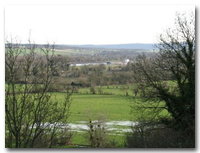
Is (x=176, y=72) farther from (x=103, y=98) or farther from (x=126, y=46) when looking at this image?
(x=103, y=98)

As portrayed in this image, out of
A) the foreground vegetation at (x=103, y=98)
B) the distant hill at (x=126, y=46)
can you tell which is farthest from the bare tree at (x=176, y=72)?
the distant hill at (x=126, y=46)

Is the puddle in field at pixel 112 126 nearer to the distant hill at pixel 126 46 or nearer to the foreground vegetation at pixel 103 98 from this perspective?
the foreground vegetation at pixel 103 98

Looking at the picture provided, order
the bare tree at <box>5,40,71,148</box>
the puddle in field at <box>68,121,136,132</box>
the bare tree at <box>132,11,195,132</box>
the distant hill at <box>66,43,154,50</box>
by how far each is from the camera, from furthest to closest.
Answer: the puddle in field at <box>68,121,136,132</box>, the distant hill at <box>66,43,154,50</box>, the bare tree at <box>132,11,195,132</box>, the bare tree at <box>5,40,71,148</box>

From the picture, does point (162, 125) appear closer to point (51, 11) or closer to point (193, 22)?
point (193, 22)

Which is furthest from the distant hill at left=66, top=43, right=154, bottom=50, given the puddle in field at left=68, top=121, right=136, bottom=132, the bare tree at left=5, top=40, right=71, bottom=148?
the puddle in field at left=68, top=121, right=136, bottom=132

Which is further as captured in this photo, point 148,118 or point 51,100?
point 148,118

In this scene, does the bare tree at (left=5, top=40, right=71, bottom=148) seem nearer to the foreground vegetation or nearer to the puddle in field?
the foreground vegetation

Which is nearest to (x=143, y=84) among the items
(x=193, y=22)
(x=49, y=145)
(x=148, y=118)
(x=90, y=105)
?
(x=148, y=118)
